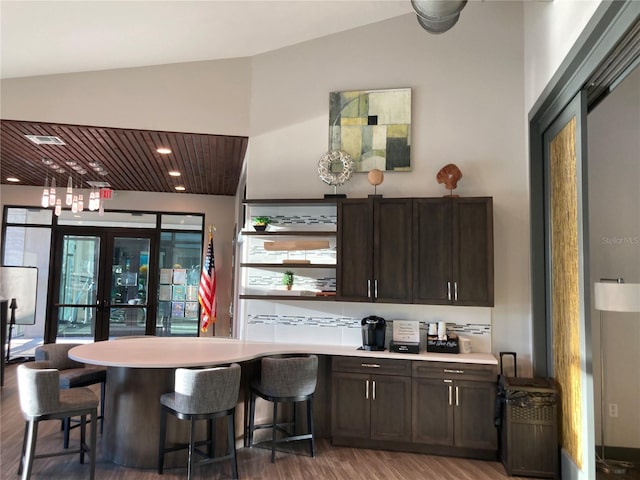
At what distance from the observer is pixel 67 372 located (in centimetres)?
418

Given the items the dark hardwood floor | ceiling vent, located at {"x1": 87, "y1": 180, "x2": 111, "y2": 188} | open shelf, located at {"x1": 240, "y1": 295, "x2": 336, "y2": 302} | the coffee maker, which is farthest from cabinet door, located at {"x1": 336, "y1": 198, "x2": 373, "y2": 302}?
ceiling vent, located at {"x1": 87, "y1": 180, "x2": 111, "y2": 188}

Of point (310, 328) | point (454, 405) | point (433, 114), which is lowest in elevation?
point (454, 405)

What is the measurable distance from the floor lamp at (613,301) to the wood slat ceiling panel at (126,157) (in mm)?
3833

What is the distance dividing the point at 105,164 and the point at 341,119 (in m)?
3.77

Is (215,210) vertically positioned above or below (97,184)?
below

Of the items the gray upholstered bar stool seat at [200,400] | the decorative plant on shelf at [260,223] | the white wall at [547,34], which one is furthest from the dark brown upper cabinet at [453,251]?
the gray upholstered bar stool seat at [200,400]

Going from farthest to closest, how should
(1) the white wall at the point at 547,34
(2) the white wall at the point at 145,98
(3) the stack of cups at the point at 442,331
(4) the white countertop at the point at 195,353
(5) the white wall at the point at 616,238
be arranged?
(2) the white wall at the point at 145,98
(3) the stack of cups at the point at 442,331
(4) the white countertop at the point at 195,353
(5) the white wall at the point at 616,238
(1) the white wall at the point at 547,34

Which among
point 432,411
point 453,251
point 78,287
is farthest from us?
point 78,287

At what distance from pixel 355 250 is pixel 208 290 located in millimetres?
4091

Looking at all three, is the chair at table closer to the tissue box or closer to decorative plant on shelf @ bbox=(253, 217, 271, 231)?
decorative plant on shelf @ bbox=(253, 217, 271, 231)

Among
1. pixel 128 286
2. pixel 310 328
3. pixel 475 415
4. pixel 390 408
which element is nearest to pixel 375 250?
pixel 310 328

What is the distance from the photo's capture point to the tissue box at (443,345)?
4.35 meters

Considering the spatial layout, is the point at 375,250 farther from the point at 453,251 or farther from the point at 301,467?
the point at 301,467

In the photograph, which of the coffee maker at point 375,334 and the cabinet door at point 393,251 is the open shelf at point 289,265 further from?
the coffee maker at point 375,334
